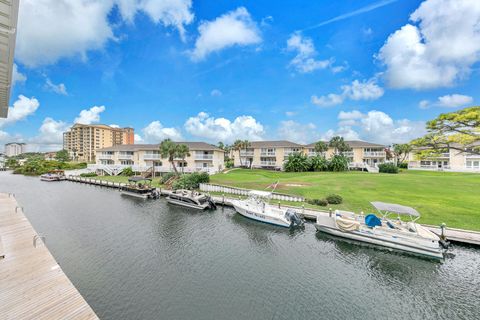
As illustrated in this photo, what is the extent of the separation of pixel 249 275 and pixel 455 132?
54.2 feet

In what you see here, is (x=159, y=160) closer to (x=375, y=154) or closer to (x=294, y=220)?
(x=294, y=220)

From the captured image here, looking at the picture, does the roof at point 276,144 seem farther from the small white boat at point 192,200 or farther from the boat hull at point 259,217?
the boat hull at point 259,217

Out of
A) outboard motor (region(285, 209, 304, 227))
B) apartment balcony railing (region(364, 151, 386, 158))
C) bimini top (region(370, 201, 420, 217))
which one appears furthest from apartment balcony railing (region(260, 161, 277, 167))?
bimini top (region(370, 201, 420, 217))

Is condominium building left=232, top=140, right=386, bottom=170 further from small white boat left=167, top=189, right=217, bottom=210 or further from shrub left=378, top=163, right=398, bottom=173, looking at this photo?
small white boat left=167, top=189, right=217, bottom=210

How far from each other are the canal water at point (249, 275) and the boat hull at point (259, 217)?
88 cm

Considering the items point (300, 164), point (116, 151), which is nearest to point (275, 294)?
point (300, 164)

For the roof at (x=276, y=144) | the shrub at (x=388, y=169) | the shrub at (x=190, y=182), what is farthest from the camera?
the roof at (x=276, y=144)

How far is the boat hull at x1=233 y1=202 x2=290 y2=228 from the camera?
23009 mm

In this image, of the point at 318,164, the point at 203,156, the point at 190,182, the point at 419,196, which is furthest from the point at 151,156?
the point at 419,196

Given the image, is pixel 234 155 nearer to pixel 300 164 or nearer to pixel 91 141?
pixel 300 164

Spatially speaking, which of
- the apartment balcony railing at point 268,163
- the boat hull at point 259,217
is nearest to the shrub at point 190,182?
the boat hull at point 259,217

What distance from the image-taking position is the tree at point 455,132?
14047 millimetres

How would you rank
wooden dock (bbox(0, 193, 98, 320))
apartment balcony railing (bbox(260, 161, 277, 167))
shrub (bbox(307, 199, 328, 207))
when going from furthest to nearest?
apartment balcony railing (bbox(260, 161, 277, 167)) → shrub (bbox(307, 199, 328, 207)) → wooden dock (bbox(0, 193, 98, 320))

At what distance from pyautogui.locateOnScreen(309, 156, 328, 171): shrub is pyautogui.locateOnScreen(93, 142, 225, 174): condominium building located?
976 inches
